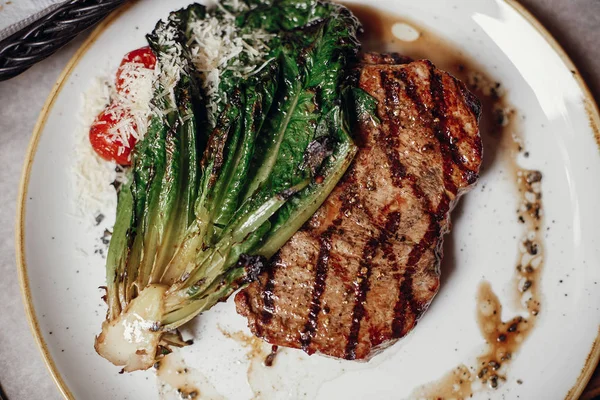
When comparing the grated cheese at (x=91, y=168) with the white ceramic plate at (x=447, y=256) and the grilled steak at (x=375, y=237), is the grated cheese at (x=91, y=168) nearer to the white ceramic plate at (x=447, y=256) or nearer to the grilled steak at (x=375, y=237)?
the white ceramic plate at (x=447, y=256)

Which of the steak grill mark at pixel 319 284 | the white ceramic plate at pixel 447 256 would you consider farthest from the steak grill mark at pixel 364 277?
the white ceramic plate at pixel 447 256

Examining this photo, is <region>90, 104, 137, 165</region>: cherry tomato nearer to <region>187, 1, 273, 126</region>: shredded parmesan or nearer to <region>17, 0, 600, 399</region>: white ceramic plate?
<region>17, 0, 600, 399</region>: white ceramic plate

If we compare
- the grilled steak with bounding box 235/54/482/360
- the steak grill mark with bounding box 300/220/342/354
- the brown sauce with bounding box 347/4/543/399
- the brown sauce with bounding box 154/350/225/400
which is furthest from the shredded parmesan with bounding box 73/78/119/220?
the brown sauce with bounding box 347/4/543/399

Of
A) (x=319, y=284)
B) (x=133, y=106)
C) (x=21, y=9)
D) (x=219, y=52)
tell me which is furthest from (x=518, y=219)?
(x=21, y=9)

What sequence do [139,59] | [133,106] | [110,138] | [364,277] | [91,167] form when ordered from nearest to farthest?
[364,277], [133,106], [110,138], [139,59], [91,167]

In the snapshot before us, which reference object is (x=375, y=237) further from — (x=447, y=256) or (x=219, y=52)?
(x=219, y=52)
